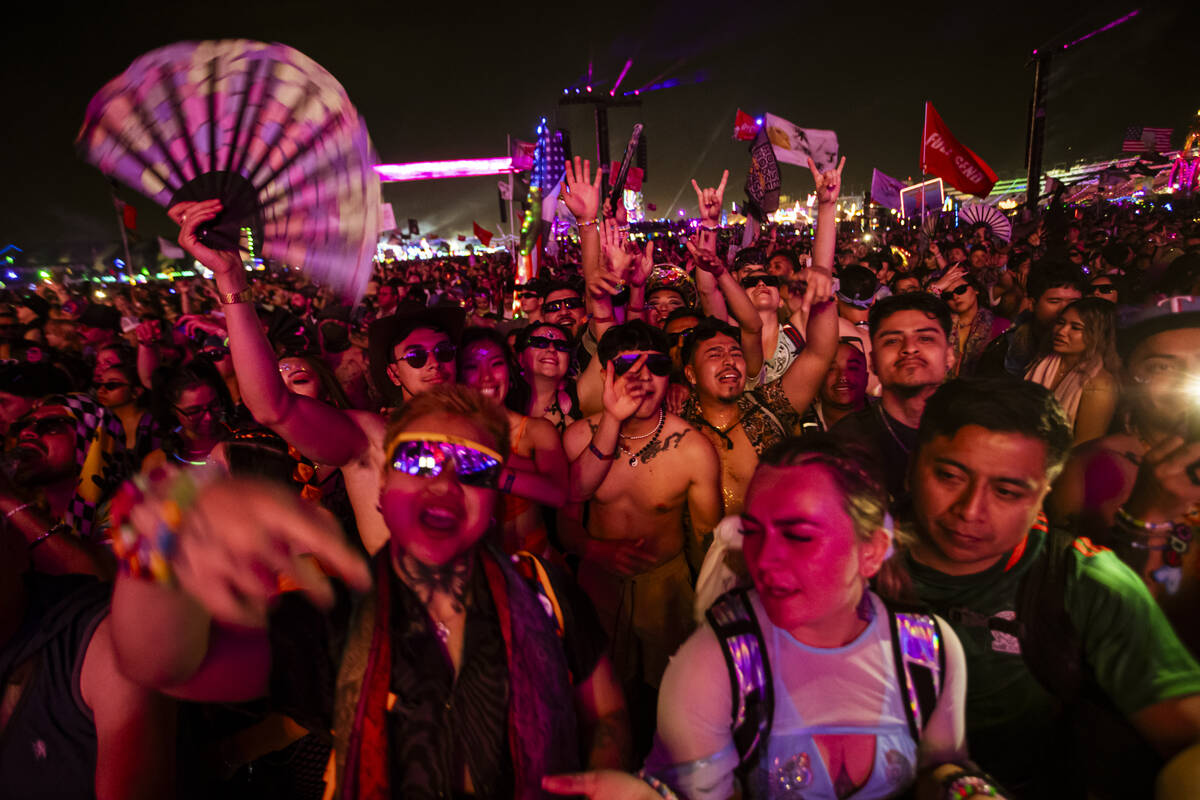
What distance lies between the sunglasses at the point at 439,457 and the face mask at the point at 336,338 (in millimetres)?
4909

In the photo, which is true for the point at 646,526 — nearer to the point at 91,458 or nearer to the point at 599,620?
the point at 599,620

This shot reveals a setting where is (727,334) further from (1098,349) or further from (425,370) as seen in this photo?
(1098,349)

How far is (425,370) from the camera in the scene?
300cm

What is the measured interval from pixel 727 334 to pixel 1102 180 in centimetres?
2674

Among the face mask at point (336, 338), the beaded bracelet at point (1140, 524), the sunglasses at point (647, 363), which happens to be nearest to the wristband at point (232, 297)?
the sunglasses at point (647, 363)

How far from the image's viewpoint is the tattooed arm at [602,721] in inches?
64.3

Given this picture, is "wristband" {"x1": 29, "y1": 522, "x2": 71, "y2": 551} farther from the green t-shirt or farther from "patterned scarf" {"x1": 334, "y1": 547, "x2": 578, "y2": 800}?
the green t-shirt

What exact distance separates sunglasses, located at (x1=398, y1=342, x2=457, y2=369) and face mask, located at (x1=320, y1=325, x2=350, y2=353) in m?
3.29

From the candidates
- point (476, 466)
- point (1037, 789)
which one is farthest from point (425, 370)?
point (1037, 789)

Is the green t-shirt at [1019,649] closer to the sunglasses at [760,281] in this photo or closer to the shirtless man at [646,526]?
the shirtless man at [646,526]

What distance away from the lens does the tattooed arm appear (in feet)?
5.36

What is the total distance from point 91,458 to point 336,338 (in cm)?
293

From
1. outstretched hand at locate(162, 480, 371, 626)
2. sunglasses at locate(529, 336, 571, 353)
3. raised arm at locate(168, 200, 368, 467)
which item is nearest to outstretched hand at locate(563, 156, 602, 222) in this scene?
sunglasses at locate(529, 336, 571, 353)

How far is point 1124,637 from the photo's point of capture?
1.63 m
